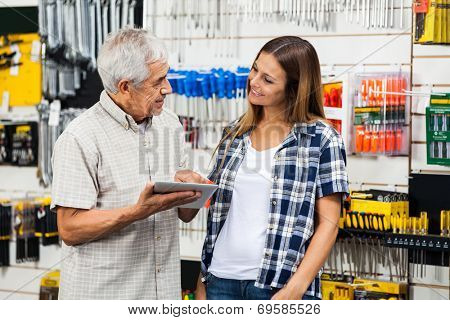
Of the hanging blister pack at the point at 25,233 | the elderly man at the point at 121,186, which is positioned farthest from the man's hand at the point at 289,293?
the hanging blister pack at the point at 25,233

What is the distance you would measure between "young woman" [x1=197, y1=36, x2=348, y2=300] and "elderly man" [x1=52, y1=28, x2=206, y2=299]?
5.8 inches

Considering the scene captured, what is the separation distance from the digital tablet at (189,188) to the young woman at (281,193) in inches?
3.5

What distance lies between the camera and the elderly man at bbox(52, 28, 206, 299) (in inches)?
77.7

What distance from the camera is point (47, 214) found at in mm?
4172

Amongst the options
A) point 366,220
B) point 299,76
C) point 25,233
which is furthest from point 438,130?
point 25,233

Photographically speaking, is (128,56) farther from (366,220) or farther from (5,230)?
(5,230)

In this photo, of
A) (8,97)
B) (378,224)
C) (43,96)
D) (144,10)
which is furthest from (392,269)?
(8,97)

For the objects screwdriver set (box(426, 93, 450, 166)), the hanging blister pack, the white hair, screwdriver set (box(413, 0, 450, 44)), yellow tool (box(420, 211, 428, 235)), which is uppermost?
screwdriver set (box(413, 0, 450, 44))

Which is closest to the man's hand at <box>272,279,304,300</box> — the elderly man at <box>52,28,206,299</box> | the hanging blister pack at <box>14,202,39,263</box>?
the elderly man at <box>52,28,206,299</box>

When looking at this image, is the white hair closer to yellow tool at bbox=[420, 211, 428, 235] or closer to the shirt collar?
the shirt collar

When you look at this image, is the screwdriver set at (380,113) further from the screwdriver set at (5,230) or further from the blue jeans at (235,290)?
the screwdriver set at (5,230)

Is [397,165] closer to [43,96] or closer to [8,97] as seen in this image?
[43,96]

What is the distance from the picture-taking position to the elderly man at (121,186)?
197 cm

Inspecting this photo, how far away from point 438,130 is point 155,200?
5.98 ft
